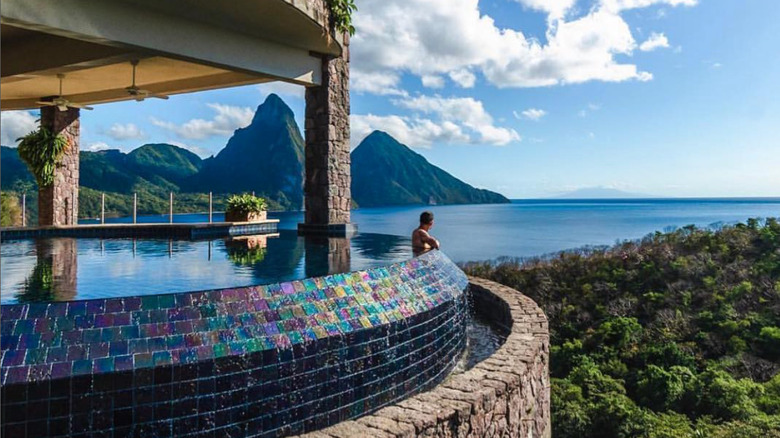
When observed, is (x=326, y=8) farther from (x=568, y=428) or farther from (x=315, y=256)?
(x=568, y=428)

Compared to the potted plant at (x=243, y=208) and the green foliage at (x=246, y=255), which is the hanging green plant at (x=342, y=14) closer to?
the potted plant at (x=243, y=208)

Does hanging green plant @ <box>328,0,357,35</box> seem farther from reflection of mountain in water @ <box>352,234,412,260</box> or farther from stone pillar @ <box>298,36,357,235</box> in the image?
reflection of mountain in water @ <box>352,234,412,260</box>

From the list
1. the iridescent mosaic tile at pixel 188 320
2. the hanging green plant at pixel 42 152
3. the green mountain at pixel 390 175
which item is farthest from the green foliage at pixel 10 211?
the green mountain at pixel 390 175

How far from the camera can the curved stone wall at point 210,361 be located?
127 inches

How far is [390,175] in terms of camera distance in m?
133

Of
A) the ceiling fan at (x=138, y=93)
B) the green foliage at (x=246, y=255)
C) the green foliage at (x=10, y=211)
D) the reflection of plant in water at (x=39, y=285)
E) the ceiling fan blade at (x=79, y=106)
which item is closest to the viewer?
the reflection of plant in water at (x=39, y=285)

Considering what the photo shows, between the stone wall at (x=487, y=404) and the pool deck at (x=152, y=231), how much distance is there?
637 centimetres

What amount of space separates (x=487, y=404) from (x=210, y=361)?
86.9 inches

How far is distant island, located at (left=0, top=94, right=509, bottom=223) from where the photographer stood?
36.1 metres

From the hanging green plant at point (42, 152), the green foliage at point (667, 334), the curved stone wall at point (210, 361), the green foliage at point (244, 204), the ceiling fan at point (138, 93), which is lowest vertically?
the green foliage at point (667, 334)

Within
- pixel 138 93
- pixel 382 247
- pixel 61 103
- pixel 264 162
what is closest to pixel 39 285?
pixel 382 247

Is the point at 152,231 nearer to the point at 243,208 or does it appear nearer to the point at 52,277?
the point at 243,208

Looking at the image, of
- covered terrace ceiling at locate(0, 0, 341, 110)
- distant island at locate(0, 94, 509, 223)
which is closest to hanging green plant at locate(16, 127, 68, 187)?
covered terrace ceiling at locate(0, 0, 341, 110)

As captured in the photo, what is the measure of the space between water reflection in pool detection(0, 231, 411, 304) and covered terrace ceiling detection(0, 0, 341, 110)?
297cm
